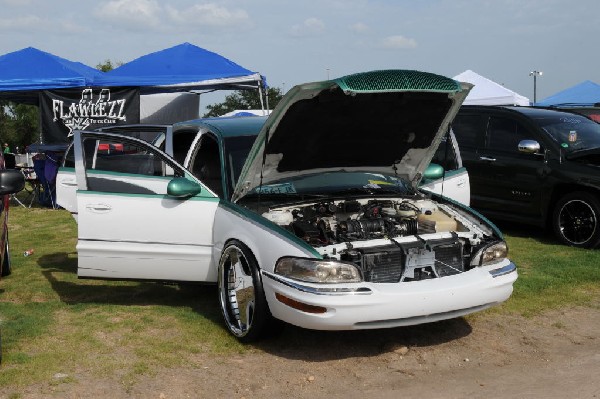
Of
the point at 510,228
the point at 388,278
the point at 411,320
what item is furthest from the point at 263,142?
the point at 510,228

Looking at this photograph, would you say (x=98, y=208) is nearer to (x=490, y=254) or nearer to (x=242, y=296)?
(x=242, y=296)

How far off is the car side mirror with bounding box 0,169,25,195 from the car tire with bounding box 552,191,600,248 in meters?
6.40

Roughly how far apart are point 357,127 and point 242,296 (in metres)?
1.56

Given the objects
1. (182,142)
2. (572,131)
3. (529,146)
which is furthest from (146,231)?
(572,131)

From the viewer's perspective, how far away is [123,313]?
5820mm

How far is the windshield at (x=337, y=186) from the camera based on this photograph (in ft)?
18.5

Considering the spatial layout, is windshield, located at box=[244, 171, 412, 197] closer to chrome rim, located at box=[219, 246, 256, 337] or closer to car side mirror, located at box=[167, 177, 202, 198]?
car side mirror, located at box=[167, 177, 202, 198]

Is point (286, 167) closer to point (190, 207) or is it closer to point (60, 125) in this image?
point (190, 207)

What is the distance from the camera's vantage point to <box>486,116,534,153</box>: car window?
9.13m

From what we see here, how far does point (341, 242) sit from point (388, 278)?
42cm

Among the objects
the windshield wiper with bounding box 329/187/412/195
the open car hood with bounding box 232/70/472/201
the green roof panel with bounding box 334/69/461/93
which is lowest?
the windshield wiper with bounding box 329/187/412/195

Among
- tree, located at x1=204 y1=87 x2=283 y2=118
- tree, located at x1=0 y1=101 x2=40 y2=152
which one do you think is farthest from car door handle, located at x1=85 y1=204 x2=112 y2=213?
tree, located at x1=0 y1=101 x2=40 y2=152

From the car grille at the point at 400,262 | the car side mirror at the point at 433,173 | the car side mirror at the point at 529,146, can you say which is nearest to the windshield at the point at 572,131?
the car side mirror at the point at 529,146

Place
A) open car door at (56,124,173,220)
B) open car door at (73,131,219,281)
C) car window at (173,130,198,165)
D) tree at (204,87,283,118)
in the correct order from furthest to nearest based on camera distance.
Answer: tree at (204,87,283,118) < car window at (173,130,198,165) < open car door at (56,124,173,220) < open car door at (73,131,219,281)
